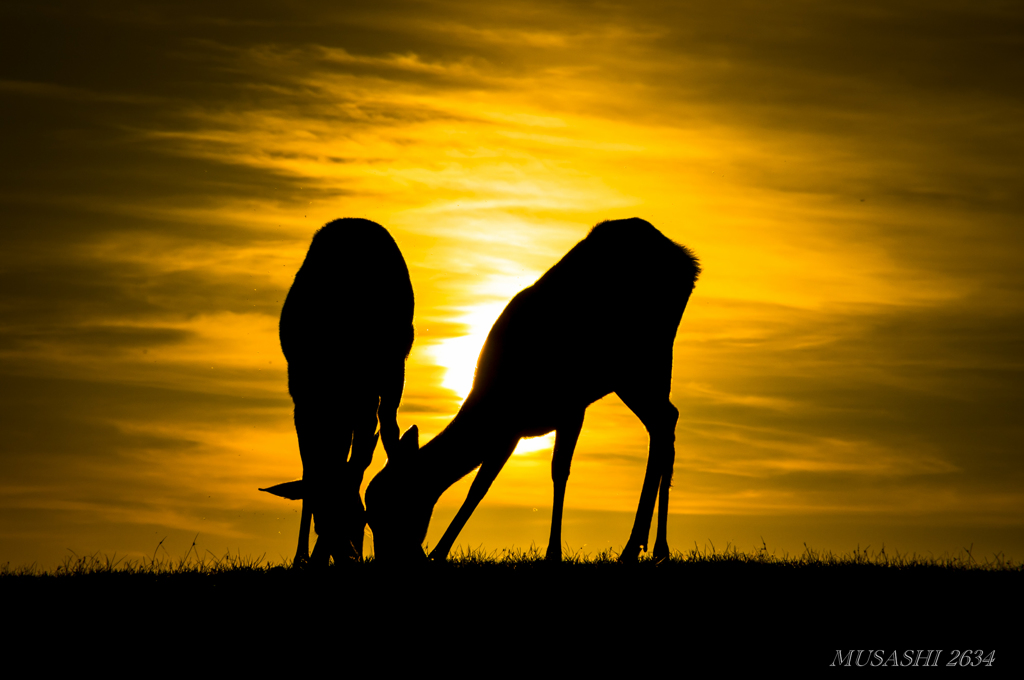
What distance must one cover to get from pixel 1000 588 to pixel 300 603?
18.7ft

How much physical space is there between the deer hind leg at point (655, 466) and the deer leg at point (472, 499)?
162 cm

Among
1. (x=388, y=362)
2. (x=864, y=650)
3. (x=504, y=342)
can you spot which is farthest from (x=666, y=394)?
(x=864, y=650)

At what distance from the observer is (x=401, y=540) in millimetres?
9602

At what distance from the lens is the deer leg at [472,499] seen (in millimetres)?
9867

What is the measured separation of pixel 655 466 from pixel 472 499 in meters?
2.34

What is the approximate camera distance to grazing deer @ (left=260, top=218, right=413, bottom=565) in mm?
9220

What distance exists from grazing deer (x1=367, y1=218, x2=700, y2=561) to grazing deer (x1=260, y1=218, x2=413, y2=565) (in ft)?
1.60

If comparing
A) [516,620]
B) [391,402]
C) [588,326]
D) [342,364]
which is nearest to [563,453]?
[588,326]

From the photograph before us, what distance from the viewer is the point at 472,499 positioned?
10242mm

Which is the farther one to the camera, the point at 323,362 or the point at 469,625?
the point at 323,362

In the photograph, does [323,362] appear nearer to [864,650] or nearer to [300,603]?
[300,603]

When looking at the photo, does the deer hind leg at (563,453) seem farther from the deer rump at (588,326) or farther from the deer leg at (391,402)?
the deer leg at (391,402)

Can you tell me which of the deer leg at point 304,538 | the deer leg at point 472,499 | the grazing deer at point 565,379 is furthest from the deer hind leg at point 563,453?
the deer leg at point 304,538

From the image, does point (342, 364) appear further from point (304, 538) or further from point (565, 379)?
point (565, 379)
